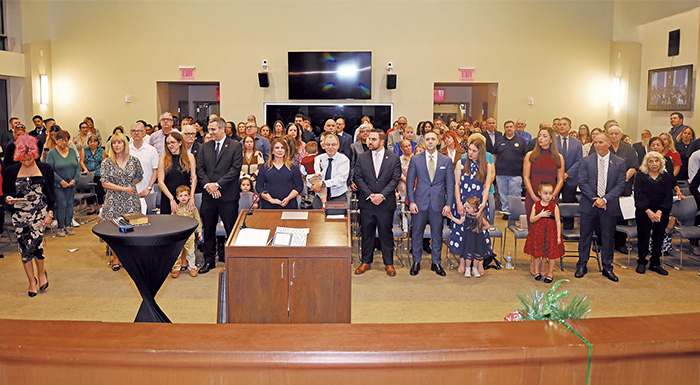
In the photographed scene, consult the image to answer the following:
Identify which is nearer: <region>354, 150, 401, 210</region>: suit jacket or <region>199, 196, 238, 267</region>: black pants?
<region>354, 150, 401, 210</region>: suit jacket

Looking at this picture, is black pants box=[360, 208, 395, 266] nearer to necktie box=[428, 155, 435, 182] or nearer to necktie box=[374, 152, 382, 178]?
necktie box=[374, 152, 382, 178]

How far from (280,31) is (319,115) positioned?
7.26ft

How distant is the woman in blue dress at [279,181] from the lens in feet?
23.0

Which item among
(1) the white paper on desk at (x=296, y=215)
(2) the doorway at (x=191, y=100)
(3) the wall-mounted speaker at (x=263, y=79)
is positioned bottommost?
(1) the white paper on desk at (x=296, y=215)

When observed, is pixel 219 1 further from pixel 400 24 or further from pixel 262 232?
pixel 262 232

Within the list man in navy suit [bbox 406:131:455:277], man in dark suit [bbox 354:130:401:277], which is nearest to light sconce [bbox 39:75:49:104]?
man in dark suit [bbox 354:130:401:277]

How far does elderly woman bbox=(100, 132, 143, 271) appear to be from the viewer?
21.6ft

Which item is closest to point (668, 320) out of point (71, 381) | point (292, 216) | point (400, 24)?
point (71, 381)

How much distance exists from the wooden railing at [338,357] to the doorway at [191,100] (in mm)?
14263

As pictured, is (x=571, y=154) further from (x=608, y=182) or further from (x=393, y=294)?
(x=393, y=294)

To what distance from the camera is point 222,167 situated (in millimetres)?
7195

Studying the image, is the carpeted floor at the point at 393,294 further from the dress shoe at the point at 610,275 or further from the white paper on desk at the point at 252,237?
the white paper on desk at the point at 252,237

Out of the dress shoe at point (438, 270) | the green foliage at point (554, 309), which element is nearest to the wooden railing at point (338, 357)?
the green foliage at point (554, 309)

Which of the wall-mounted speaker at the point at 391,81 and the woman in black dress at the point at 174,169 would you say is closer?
the woman in black dress at the point at 174,169
